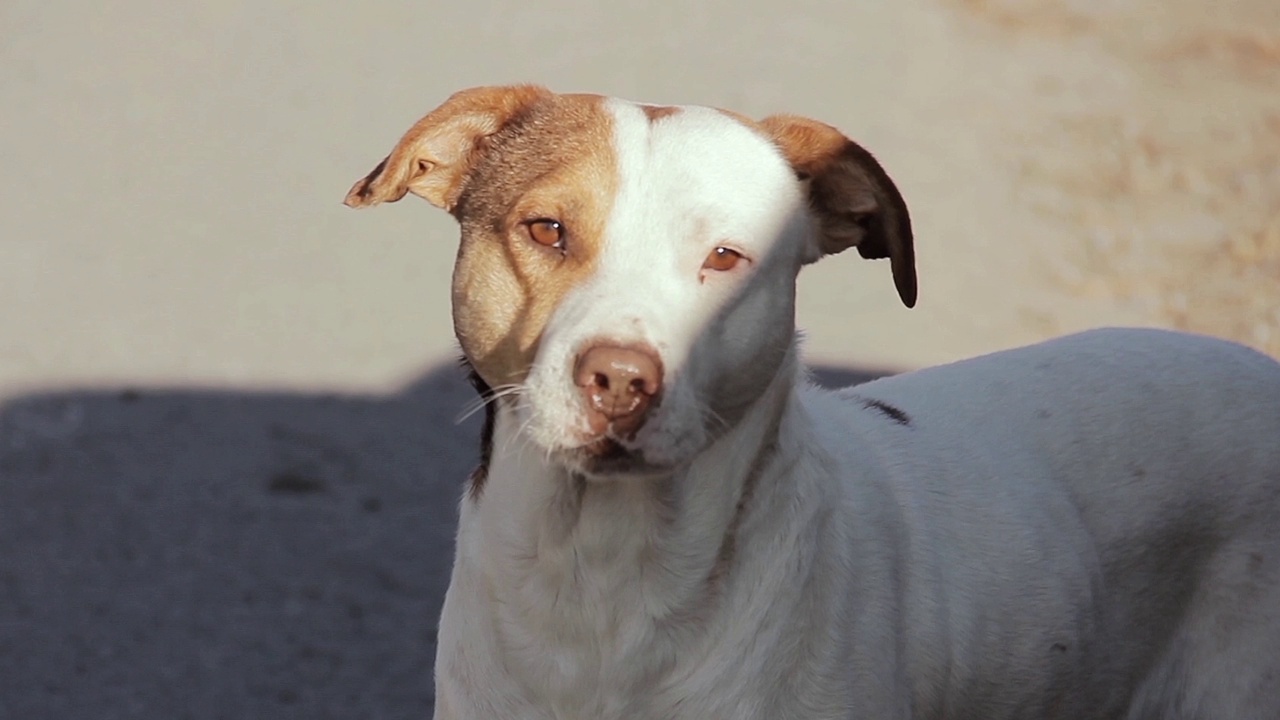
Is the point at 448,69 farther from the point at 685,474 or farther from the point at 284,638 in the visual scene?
the point at 685,474

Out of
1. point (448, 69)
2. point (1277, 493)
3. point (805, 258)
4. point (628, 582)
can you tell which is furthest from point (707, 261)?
point (448, 69)

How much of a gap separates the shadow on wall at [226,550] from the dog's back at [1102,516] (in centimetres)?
190

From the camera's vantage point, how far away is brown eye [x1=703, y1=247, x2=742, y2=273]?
3.10 m

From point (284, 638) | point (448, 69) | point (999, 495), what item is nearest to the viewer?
point (999, 495)

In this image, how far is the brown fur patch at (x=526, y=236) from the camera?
120 inches

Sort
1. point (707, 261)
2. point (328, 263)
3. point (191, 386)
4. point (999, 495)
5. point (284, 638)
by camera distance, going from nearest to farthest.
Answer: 1. point (707, 261)
2. point (999, 495)
3. point (284, 638)
4. point (191, 386)
5. point (328, 263)

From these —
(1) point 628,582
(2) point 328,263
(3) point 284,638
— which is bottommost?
(3) point 284,638

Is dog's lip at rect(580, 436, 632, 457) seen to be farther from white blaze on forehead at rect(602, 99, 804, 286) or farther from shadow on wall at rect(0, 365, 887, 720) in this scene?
shadow on wall at rect(0, 365, 887, 720)

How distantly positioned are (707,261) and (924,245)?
17.0 feet

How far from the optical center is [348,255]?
25.4 feet

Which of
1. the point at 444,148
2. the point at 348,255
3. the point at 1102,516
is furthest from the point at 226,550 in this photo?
the point at 1102,516

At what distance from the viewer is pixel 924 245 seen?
8133 mm

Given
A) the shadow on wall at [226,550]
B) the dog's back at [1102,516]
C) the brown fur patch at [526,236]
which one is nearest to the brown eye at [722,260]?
the brown fur patch at [526,236]

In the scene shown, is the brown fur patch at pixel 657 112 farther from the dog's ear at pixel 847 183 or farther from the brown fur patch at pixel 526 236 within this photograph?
the dog's ear at pixel 847 183
